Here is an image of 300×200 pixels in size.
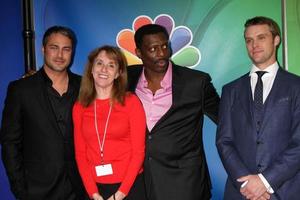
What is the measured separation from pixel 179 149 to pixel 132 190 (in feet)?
1.43

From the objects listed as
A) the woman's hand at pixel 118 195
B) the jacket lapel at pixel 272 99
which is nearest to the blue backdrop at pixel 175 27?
the jacket lapel at pixel 272 99

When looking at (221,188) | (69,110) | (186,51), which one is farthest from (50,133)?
(221,188)

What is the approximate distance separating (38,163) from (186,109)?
1.11m

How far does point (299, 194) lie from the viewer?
226cm

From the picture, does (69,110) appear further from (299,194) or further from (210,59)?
(299,194)

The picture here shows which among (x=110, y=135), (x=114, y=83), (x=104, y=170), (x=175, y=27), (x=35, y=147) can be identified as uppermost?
(x=175, y=27)

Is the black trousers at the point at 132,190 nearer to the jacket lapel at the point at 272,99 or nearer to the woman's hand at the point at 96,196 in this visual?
the woman's hand at the point at 96,196

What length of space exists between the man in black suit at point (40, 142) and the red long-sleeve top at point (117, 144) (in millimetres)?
225

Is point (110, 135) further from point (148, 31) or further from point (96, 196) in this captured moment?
point (148, 31)

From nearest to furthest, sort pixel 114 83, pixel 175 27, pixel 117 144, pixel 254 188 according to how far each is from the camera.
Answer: pixel 254 188 < pixel 117 144 < pixel 114 83 < pixel 175 27

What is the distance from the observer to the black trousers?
2324 mm

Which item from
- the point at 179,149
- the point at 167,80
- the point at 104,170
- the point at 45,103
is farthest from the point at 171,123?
the point at 45,103

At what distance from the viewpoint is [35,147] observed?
2.55m

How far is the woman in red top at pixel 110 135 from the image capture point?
2.31m
